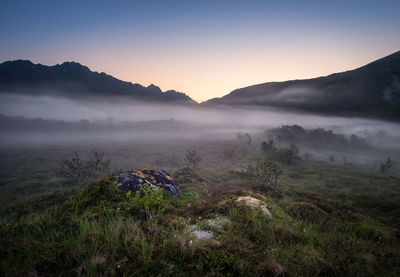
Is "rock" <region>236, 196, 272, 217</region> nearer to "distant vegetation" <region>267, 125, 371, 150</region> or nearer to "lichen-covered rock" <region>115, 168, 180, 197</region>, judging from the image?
"lichen-covered rock" <region>115, 168, 180, 197</region>

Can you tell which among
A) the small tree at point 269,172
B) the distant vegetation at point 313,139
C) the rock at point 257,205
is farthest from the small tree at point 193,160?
the distant vegetation at point 313,139

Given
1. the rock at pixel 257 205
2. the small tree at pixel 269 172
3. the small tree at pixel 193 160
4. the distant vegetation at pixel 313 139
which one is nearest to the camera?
the rock at pixel 257 205

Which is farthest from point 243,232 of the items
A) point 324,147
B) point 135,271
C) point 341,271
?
point 324,147

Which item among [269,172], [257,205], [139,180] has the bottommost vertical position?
[269,172]

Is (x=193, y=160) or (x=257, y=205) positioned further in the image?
(x=193, y=160)

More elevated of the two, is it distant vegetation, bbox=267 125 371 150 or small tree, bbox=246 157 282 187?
small tree, bbox=246 157 282 187

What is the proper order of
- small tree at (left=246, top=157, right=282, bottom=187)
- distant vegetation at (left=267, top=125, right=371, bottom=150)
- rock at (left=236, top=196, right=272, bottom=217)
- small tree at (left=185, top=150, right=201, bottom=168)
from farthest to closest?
1. distant vegetation at (left=267, top=125, right=371, bottom=150)
2. small tree at (left=185, top=150, right=201, bottom=168)
3. small tree at (left=246, top=157, right=282, bottom=187)
4. rock at (left=236, top=196, right=272, bottom=217)

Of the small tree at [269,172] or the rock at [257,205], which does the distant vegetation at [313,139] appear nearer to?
the small tree at [269,172]

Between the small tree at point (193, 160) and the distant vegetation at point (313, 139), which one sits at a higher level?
the small tree at point (193, 160)

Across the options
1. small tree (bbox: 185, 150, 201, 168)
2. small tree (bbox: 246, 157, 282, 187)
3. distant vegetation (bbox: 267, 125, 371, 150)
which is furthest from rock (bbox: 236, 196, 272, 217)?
distant vegetation (bbox: 267, 125, 371, 150)

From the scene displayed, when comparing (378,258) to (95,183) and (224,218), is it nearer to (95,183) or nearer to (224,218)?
(224,218)

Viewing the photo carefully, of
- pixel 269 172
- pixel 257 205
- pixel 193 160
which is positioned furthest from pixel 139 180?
pixel 193 160

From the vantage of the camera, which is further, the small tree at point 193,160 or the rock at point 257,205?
the small tree at point 193,160

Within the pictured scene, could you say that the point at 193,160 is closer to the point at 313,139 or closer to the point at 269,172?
the point at 269,172
